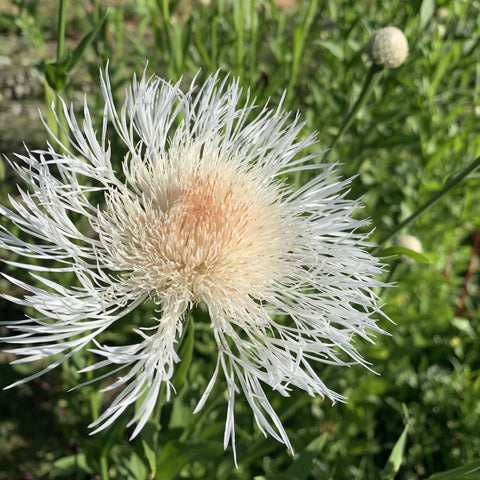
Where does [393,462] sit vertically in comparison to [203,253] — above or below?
below

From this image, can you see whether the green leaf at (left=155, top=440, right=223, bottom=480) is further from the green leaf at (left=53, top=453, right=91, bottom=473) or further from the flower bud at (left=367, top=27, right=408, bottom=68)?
the flower bud at (left=367, top=27, right=408, bottom=68)

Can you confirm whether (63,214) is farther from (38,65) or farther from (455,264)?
(455,264)

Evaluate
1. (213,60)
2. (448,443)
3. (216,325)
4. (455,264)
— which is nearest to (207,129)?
(216,325)

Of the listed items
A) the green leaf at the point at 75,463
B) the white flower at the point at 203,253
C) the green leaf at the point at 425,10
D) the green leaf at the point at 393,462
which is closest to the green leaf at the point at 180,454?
the white flower at the point at 203,253

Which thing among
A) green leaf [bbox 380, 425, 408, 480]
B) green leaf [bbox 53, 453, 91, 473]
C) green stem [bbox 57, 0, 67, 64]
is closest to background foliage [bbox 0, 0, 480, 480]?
green leaf [bbox 53, 453, 91, 473]

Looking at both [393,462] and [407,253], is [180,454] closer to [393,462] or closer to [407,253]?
[393,462]

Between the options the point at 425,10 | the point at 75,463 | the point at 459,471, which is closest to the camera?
the point at 459,471

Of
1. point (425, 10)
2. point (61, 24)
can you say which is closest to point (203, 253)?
point (61, 24)
